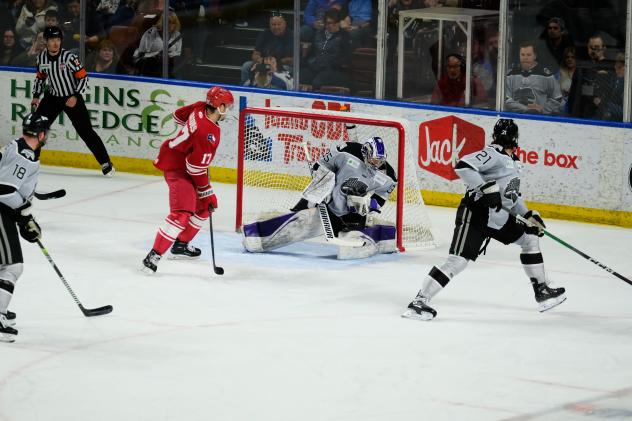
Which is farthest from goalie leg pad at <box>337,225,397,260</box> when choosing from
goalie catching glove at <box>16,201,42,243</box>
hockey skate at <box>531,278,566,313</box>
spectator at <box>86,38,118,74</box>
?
spectator at <box>86,38,118,74</box>

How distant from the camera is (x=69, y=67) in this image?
1083cm

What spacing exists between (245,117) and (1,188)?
3.15 m

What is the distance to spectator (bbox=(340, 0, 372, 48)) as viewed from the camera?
1061 cm

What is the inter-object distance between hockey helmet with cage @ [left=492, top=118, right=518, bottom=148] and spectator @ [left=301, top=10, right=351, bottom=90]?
12.5 ft

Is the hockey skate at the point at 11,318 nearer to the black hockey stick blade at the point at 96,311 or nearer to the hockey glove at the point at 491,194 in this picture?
the black hockey stick blade at the point at 96,311

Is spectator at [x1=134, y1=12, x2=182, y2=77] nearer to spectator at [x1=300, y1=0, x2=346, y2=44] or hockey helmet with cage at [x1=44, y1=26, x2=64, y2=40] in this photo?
hockey helmet with cage at [x1=44, y1=26, x2=64, y2=40]

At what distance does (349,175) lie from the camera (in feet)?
28.0

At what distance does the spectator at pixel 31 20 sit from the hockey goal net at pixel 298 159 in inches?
120

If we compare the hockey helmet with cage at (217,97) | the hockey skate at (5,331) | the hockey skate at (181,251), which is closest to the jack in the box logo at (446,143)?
the hockey skate at (181,251)

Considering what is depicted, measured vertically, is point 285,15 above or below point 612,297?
above

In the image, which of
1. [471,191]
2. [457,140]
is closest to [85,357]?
[471,191]

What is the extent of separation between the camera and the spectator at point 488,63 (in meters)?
10.1

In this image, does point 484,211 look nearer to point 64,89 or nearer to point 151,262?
point 151,262

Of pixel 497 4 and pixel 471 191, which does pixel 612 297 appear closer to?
pixel 471 191
